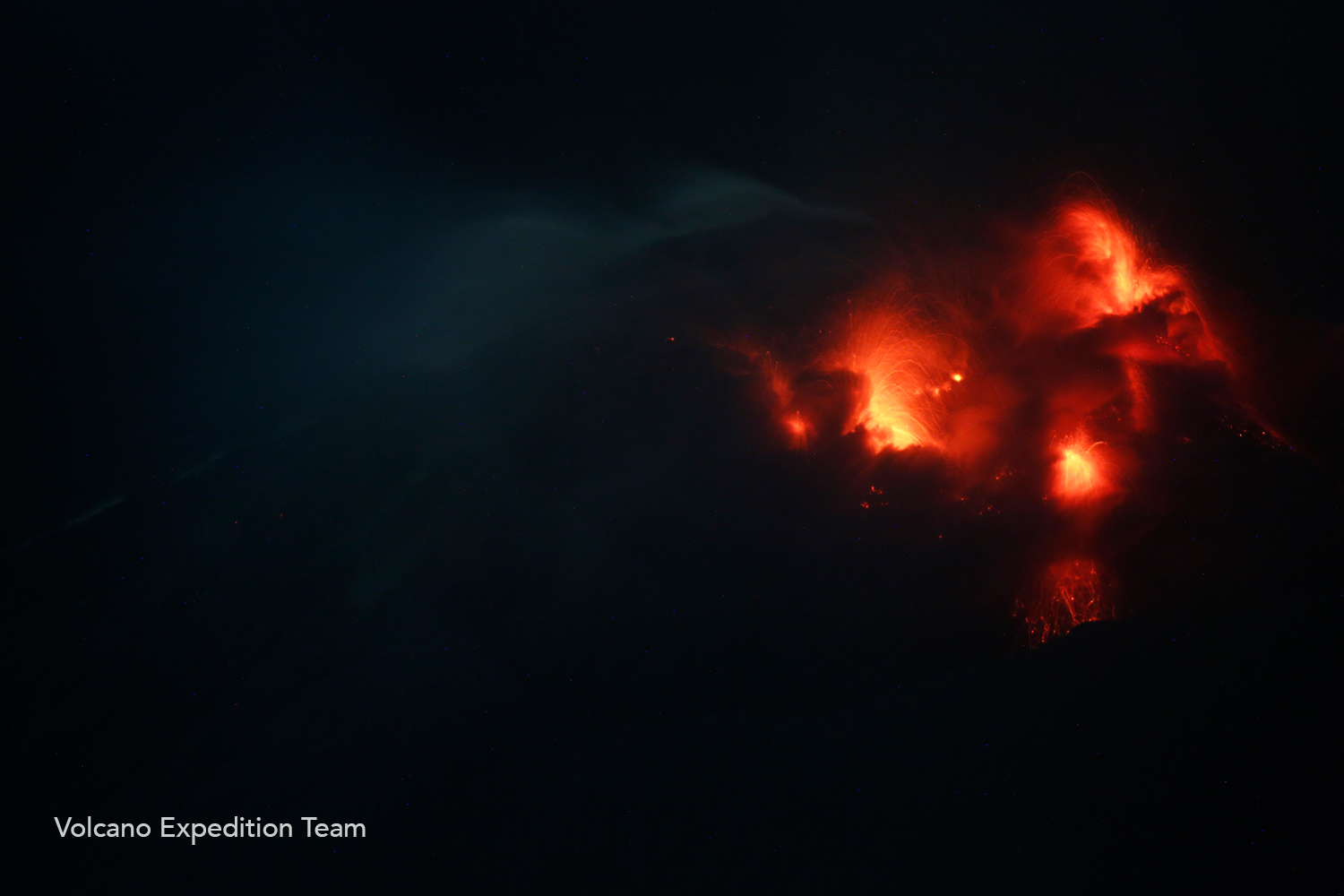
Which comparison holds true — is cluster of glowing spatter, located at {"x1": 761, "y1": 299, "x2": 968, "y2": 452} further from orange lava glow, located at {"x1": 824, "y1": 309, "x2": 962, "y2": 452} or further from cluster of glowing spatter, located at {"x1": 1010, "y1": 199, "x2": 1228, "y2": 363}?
cluster of glowing spatter, located at {"x1": 1010, "y1": 199, "x2": 1228, "y2": 363}

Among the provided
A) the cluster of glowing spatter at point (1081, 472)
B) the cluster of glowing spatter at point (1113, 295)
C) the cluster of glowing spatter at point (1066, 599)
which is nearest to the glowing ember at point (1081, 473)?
the cluster of glowing spatter at point (1081, 472)

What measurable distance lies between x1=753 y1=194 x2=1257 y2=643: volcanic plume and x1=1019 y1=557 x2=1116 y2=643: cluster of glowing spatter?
23 mm

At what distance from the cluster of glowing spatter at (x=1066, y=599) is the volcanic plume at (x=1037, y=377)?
23mm

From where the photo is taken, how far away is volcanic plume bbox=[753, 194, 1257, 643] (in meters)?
3.11

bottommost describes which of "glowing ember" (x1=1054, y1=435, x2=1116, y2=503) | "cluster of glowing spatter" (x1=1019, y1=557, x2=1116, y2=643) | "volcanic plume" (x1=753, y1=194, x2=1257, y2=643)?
"cluster of glowing spatter" (x1=1019, y1=557, x2=1116, y2=643)

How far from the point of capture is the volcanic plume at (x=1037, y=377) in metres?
3.11

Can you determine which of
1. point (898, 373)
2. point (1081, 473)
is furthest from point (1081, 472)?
point (898, 373)

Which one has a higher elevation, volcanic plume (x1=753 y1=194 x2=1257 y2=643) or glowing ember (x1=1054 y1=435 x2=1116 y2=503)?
volcanic plume (x1=753 y1=194 x2=1257 y2=643)

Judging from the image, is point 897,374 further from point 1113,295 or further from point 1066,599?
point 1066,599

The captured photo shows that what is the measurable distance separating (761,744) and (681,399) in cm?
160

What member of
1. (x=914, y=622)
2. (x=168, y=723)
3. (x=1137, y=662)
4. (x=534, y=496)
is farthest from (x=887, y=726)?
(x=168, y=723)

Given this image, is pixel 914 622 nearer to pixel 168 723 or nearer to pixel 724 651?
pixel 724 651

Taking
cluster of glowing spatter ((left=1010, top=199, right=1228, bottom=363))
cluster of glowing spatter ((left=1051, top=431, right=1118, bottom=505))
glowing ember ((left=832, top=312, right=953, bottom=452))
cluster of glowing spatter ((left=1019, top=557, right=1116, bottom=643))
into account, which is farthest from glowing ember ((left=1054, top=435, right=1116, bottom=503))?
glowing ember ((left=832, top=312, right=953, bottom=452))

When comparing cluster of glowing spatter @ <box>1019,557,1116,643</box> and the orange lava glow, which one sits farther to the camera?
the orange lava glow
